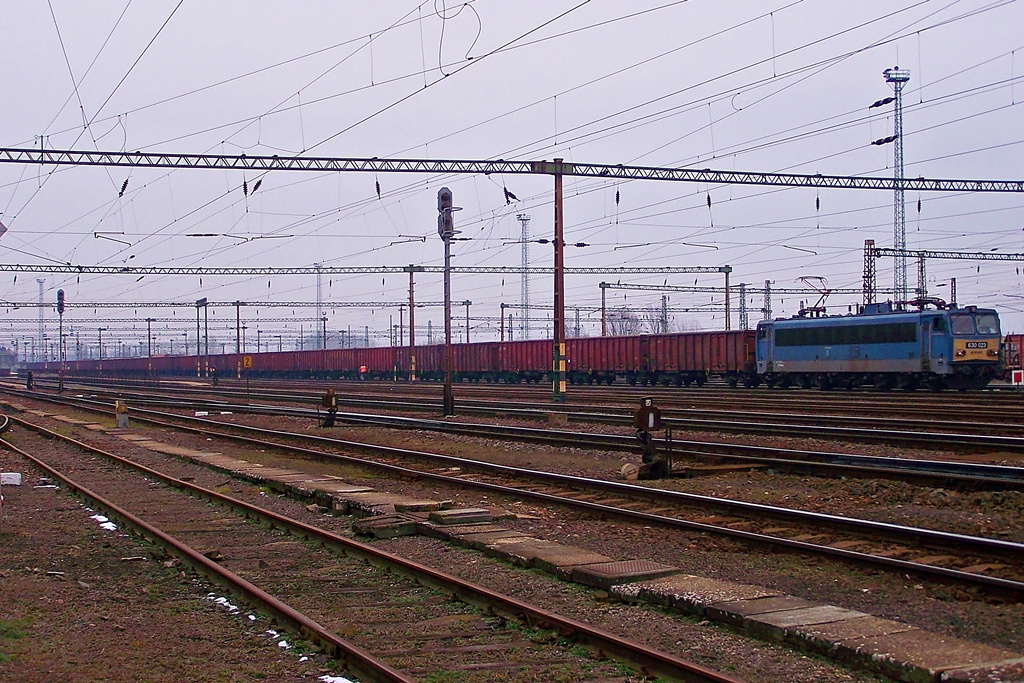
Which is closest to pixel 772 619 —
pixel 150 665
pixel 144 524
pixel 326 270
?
pixel 150 665

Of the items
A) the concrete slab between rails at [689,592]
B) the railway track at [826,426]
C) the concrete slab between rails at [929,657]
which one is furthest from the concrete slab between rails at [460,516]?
the railway track at [826,426]

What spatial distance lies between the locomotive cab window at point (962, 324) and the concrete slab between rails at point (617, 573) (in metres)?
29.4

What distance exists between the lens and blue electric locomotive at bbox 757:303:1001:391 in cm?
3525

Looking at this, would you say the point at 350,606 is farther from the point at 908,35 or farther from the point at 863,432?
the point at 908,35

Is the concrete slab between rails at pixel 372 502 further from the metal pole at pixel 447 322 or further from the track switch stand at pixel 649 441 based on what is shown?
the metal pole at pixel 447 322

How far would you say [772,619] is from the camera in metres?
6.87

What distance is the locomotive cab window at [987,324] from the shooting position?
35.8 meters

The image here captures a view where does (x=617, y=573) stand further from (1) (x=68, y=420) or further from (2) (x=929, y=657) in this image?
(1) (x=68, y=420)

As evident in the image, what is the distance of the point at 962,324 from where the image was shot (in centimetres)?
3516

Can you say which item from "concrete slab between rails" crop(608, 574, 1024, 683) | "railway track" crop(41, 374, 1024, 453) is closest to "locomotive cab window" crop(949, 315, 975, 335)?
"railway track" crop(41, 374, 1024, 453)

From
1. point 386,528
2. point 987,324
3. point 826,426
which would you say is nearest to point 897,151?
point 987,324

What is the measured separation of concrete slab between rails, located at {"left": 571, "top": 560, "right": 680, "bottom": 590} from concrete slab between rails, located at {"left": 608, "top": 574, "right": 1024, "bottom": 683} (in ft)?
0.39

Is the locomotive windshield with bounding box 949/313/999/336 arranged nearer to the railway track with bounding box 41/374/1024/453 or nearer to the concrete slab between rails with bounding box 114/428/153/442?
the railway track with bounding box 41/374/1024/453

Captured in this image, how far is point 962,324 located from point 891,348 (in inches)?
105
